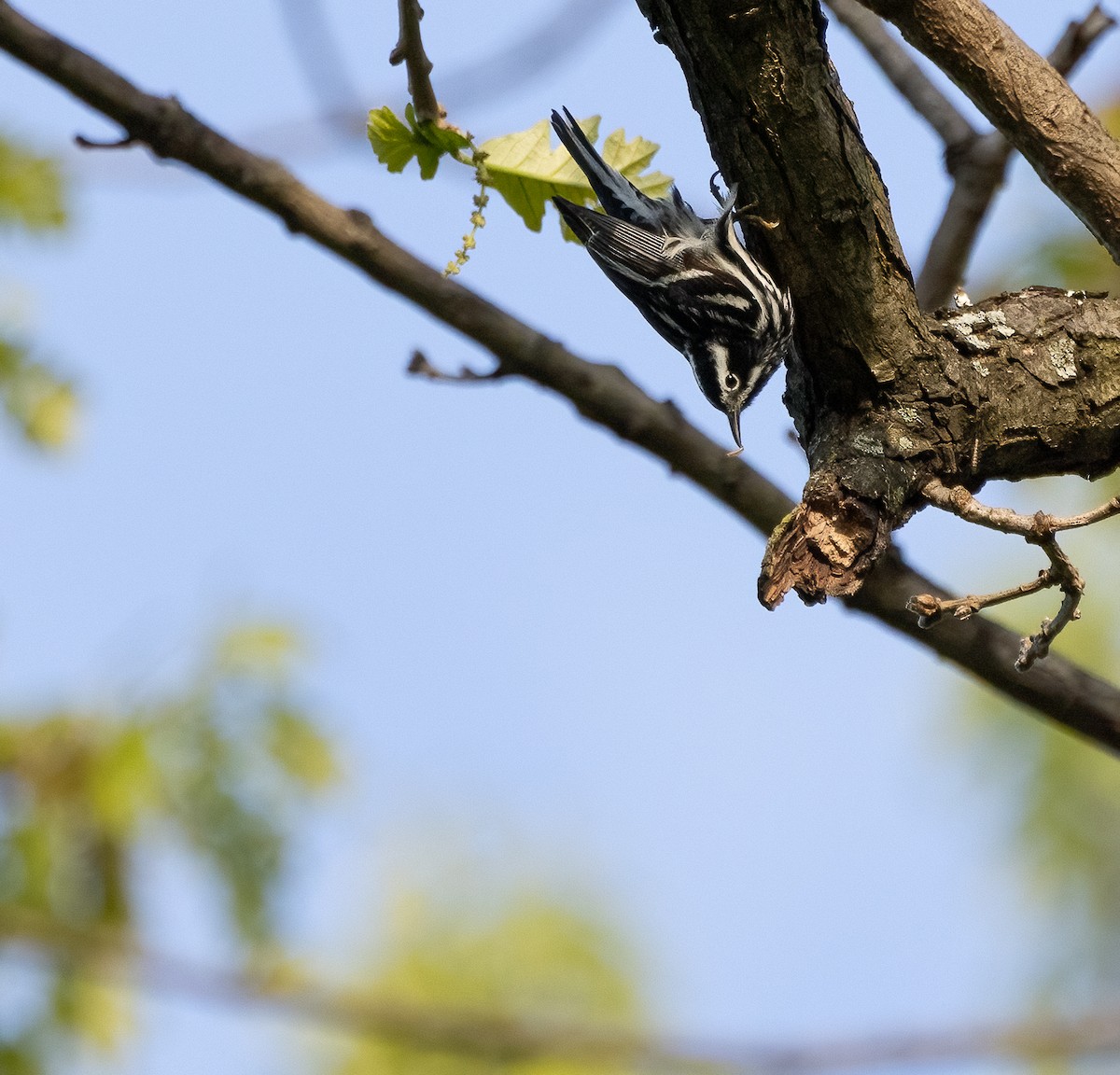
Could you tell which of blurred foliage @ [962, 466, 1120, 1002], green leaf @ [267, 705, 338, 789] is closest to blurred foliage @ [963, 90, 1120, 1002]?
blurred foliage @ [962, 466, 1120, 1002]

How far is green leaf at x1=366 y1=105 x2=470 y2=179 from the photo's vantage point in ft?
9.43

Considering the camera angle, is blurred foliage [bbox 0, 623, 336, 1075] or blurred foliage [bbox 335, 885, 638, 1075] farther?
blurred foliage [bbox 335, 885, 638, 1075]

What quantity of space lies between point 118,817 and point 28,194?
2.10 meters

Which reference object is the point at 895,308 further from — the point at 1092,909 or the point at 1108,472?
the point at 1092,909

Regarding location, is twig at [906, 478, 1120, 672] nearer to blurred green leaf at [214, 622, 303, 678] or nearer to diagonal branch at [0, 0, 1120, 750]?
diagonal branch at [0, 0, 1120, 750]

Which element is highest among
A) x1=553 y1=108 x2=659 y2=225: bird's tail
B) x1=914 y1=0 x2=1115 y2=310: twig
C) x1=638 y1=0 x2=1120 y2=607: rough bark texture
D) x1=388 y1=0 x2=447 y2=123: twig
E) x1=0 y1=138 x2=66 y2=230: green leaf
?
x1=0 y1=138 x2=66 y2=230: green leaf

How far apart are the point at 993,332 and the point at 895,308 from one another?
288 millimetres

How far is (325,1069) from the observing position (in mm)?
7730

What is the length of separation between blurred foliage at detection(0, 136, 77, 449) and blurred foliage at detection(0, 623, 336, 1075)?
1116 mm

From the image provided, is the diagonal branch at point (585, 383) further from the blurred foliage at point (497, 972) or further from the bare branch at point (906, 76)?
the blurred foliage at point (497, 972)

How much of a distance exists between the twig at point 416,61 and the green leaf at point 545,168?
0.17 metres

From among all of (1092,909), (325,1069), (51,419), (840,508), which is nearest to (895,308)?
(840,508)

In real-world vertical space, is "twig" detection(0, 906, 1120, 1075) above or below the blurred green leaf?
below

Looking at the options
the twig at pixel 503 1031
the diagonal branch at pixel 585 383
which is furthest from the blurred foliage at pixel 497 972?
the diagonal branch at pixel 585 383
